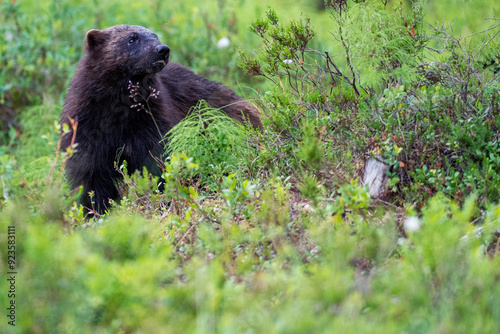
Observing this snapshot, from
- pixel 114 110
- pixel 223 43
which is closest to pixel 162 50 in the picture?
pixel 114 110

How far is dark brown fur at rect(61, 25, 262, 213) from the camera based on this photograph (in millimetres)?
4805

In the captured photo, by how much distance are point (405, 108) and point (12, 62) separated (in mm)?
5624

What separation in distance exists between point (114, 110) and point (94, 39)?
31.0 inches

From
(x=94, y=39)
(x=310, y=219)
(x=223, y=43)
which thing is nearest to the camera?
(x=310, y=219)

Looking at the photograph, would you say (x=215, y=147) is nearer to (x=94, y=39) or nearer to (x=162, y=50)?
(x=162, y=50)

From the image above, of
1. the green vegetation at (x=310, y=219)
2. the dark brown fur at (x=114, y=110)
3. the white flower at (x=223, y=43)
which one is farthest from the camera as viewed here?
the white flower at (x=223, y=43)

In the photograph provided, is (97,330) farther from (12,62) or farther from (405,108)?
(12,62)

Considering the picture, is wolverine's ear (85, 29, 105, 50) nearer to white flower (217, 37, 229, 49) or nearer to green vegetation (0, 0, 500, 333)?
green vegetation (0, 0, 500, 333)

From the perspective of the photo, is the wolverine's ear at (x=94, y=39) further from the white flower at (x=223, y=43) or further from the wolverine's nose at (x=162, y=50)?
the white flower at (x=223, y=43)

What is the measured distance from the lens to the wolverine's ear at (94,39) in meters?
5.11

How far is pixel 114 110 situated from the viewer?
4.86 metres

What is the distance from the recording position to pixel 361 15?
12.9 ft

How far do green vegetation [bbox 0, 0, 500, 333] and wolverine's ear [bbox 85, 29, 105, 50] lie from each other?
48.1 inches

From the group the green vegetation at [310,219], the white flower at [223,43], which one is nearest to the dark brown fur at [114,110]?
the green vegetation at [310,219]
